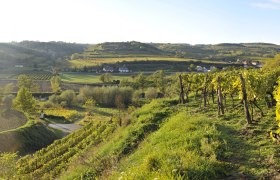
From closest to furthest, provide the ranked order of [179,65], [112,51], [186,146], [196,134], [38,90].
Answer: [186,146]
[196,134]
[38,90]
[179,65]
[112,51]

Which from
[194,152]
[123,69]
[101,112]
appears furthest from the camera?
[123,69]

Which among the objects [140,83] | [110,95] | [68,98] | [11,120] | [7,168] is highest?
[7,168]

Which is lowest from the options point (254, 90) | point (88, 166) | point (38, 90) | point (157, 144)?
point (38, 90)

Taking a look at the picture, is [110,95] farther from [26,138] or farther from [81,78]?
[26,138]

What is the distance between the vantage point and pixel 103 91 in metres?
83.1

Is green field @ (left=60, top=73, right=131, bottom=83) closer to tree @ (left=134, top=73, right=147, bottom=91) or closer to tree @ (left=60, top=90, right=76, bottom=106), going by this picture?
tree @ (left=134, top=73, right=147, bottom=91)

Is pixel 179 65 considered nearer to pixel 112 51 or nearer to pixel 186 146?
pixel 112 51

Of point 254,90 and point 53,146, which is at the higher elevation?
point 254,90

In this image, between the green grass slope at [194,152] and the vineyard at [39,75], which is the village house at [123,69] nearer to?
the vineyard at [39,75]

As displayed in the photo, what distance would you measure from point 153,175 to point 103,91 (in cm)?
7513

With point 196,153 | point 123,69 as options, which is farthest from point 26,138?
point 123,69

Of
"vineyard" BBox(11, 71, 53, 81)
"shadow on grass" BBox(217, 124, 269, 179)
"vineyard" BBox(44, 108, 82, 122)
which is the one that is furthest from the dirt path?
"vineyard" BBox(11, 71, 53, 81)

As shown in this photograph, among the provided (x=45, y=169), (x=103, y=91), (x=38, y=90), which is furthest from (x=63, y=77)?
(x=45, y=169)

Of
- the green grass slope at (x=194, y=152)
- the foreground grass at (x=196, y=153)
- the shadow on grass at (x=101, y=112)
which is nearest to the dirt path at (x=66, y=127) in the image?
the shadow on grass at (x=101, y=112)
